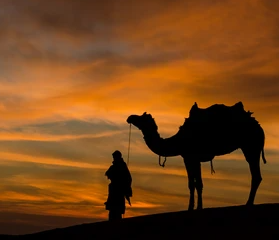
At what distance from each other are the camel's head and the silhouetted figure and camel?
80 centimetres

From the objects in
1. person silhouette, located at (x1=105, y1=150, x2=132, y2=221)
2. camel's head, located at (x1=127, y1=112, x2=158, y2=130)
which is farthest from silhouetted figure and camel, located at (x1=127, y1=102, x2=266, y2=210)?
person silhouette, located at (x1=105, y1=150, x2=132, y2=221)

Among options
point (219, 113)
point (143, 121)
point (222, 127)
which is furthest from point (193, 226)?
point (143, 121)

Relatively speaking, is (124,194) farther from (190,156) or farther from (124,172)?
(190,156)

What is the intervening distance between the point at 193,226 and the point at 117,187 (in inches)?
276

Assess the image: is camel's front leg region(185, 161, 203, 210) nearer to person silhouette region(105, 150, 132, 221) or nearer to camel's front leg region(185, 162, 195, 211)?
camel's front leg region(185, 162, 195, 211)

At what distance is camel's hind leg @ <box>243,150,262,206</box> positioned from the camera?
2423 centimetres

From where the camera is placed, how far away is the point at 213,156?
25.5 metres

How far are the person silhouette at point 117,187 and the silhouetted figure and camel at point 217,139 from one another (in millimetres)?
2049

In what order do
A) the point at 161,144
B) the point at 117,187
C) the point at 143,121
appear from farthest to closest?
1. the point at 117,187
2. the point at 143,121
3. the point at 161,144

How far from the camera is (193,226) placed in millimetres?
20609

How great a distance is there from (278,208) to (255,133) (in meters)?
3.97

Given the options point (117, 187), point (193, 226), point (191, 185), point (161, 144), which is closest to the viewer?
point (193, 226)

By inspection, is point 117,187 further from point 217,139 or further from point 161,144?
point 217,139

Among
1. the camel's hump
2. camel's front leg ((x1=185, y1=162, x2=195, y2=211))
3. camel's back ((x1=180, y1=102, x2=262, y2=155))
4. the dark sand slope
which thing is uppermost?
the camel's hump
